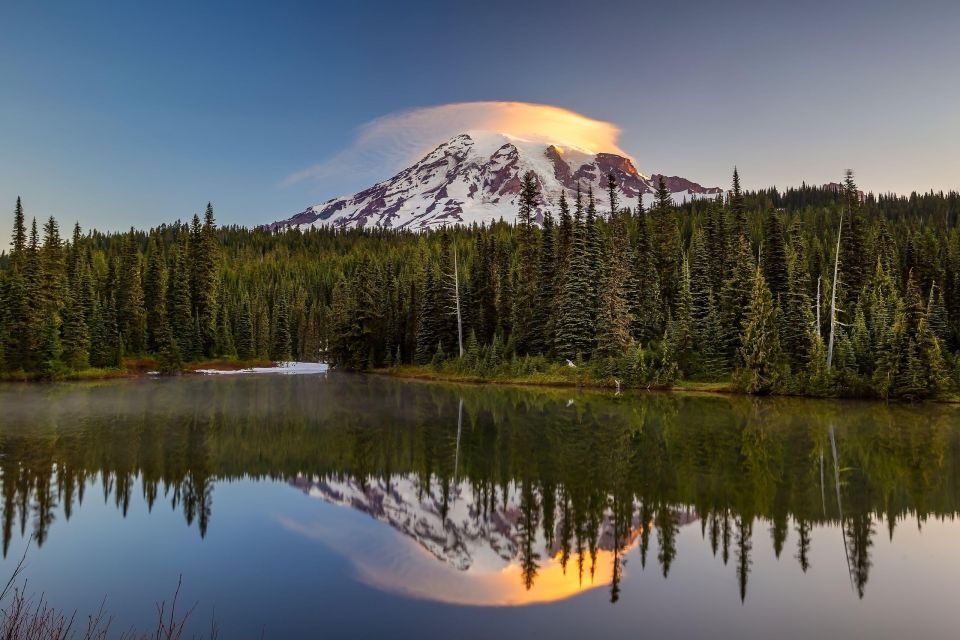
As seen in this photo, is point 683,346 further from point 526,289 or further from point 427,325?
point 427,325

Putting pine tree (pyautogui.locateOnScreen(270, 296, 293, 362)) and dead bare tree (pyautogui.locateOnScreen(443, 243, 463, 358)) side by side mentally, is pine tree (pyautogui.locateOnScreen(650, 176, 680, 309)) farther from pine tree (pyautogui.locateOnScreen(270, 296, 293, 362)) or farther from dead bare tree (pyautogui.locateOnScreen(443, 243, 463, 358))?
pine tree (pyautogui.locateOnScreen(270, 296, 293, 362))

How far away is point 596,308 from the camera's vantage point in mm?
61438

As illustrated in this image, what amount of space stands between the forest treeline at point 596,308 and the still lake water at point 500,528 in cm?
1932

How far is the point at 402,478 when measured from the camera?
19.1 m

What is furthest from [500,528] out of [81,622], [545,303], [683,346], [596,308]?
[545,303]

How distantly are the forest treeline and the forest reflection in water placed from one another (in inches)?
435

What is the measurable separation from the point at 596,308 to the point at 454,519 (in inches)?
1891

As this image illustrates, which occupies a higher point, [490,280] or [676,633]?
[490,280]

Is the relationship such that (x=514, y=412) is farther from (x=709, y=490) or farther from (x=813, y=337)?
(x=813, y=337)

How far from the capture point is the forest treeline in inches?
1877

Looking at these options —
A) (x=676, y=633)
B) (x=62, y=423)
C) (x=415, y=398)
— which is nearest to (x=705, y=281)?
(x=415, y=398)

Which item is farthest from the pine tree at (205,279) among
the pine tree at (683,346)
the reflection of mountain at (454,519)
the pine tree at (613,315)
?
the reflection of mountain at (454,519)

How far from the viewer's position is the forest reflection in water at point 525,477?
12422mm

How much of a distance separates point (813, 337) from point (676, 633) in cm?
4317
